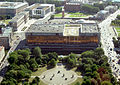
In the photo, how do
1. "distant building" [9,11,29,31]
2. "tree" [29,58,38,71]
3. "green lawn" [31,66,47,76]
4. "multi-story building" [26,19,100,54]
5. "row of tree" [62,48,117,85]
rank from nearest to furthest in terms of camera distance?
"row of tree" [62,48,117,85], "green lawn" [31,66,47,76], "tree" [29,58,38,71], "multi-story building" [26,19,100,54], "distant building" [9,11,29,31]

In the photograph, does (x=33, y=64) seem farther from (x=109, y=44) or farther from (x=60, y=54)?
(x=109, y=44)

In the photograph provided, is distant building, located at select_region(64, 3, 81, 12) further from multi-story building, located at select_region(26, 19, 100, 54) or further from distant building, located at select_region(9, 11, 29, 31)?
multi-story building, located at select_region(26, 19, 100, 54)

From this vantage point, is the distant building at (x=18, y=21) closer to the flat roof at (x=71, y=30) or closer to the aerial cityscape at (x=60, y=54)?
the aerial cityscape at (x=60, y=54)

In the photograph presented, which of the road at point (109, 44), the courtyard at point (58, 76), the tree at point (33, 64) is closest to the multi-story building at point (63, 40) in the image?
the road at point (109, 44)

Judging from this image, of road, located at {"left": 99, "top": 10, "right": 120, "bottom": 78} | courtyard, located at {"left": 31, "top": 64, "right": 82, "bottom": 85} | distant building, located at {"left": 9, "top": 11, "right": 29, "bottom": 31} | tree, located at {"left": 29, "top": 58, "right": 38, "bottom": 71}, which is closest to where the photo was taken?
courtyard, located at {"left": 31, "top": 64, "right": 82, "bottom": 85}

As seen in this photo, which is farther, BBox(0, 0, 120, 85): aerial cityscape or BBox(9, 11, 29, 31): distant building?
BBox(9, 11, 29, 31): distant building

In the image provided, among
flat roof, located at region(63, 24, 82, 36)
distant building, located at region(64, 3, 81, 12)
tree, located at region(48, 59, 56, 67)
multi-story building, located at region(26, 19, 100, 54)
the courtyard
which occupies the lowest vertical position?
the courtyard

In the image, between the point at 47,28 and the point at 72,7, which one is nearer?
the point at 47,28

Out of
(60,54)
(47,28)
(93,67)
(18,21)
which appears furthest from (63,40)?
(18,21)


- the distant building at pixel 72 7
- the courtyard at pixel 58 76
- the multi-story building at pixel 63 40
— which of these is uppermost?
the distant building at pixel 72 7

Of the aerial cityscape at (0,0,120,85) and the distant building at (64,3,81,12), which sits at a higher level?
the distant building at (64,3,81,12)

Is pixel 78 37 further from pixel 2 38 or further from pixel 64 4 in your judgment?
pixel 64 4

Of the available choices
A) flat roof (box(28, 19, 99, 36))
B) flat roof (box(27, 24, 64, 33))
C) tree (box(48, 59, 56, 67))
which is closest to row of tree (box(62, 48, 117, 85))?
tree (box(48, 59, 56, 67))

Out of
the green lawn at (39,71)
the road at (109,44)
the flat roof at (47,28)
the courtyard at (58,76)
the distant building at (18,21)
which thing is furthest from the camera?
the distant building at (18,21)
